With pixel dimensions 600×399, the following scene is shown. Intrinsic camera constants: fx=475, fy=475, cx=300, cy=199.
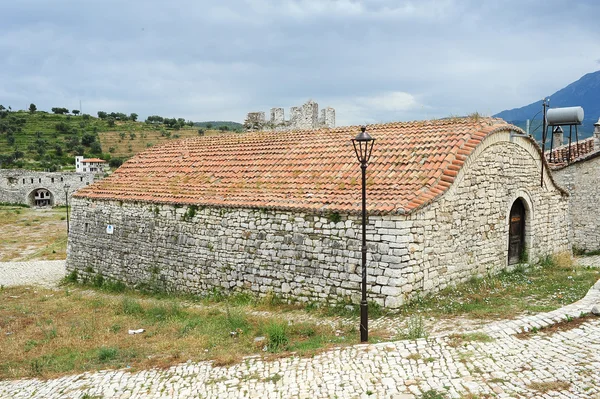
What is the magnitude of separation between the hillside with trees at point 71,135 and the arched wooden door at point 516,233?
56298mm

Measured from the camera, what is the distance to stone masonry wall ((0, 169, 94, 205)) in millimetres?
49562

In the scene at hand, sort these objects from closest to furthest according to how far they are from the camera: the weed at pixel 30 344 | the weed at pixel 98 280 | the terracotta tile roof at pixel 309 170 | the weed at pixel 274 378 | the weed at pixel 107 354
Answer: the weed at pixel 274 378
the weed at pixel 107 354
the weed at pixel 30 344
the terracotta tile roof at pixel 309 170
the weed at pixel 98 280

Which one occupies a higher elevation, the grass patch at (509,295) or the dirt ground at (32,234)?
the grass patch at (509,295)

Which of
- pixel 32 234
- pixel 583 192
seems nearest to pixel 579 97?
pixel 583 192

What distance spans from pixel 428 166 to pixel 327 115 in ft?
32.6

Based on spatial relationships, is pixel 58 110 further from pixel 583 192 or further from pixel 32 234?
pixel 583 192

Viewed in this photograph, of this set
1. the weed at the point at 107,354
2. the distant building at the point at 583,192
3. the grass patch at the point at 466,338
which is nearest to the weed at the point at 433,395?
the grass patch at the point at 466,338

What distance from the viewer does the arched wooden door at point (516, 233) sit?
12.9 m

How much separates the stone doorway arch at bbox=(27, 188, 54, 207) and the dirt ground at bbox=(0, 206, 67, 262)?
3225 millimetres

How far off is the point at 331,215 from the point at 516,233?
597 cm

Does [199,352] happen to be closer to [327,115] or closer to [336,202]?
[336,202]

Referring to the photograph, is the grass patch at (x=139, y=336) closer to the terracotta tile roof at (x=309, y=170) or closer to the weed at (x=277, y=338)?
the weed at (x=277, y=338)

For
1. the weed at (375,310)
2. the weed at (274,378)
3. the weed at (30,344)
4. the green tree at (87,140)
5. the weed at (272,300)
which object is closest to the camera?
the weed at (274,378)

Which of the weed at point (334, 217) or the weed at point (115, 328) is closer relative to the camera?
the weed at point (115, 328)
